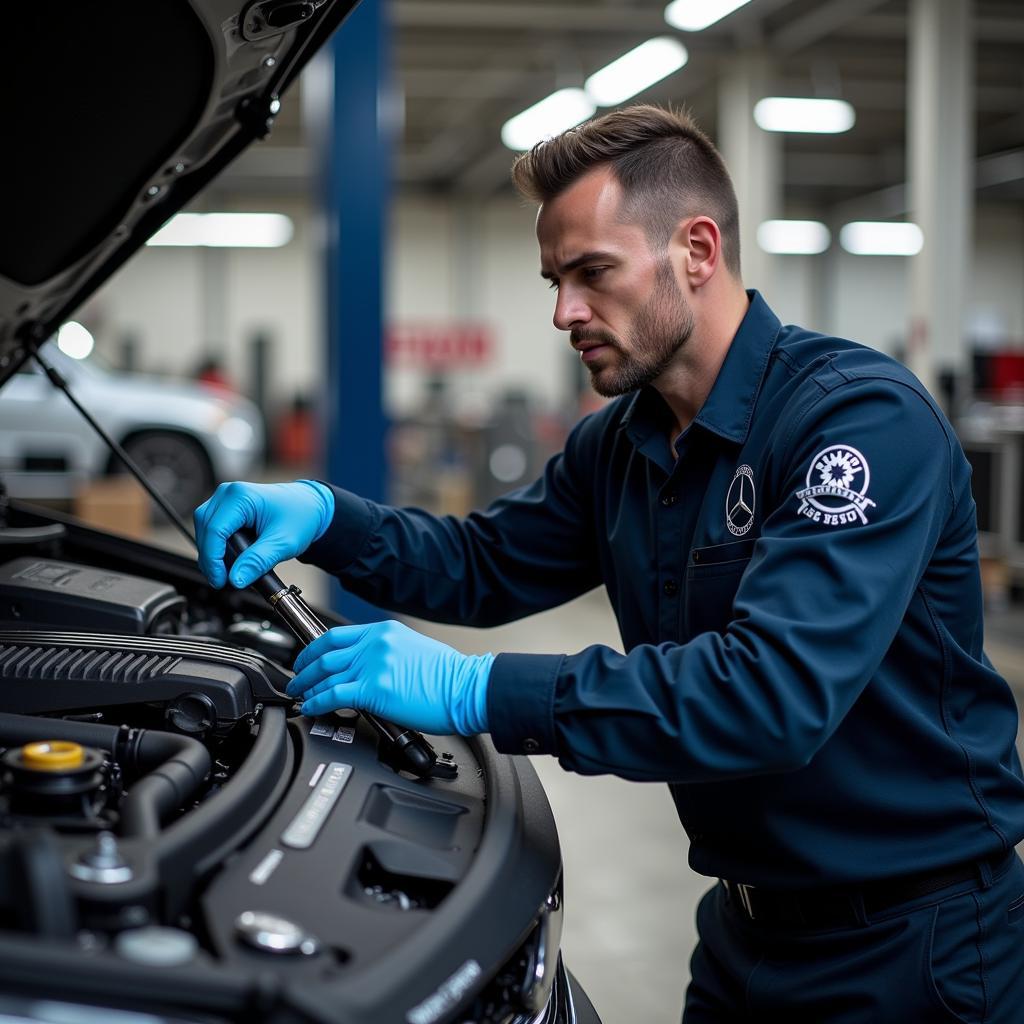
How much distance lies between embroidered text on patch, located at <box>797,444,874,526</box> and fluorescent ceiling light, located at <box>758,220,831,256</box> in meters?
15.8

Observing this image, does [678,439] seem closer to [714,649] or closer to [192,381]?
[714,649]

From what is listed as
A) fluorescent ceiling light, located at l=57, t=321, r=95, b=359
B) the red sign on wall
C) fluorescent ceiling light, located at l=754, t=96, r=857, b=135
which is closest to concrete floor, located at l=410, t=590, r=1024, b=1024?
fluorescent ceiling light, located at l=57, t=321, r=95, b=359

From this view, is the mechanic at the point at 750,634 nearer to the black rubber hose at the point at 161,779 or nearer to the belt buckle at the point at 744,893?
the belt buckle at the point at 744,893

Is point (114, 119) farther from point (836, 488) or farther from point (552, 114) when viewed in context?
point (552, 114)

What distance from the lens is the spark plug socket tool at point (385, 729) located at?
1205 mm

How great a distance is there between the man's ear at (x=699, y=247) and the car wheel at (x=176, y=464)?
7181mm

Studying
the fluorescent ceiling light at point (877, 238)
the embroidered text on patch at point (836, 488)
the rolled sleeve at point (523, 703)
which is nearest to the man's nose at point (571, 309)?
the embroidered text on patch at point (836, 488)

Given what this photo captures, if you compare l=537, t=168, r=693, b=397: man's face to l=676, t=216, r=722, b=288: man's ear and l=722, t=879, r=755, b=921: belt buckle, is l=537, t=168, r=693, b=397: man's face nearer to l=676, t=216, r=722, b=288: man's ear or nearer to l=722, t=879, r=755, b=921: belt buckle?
l=676, t=216, r=722, b=288: man's ear

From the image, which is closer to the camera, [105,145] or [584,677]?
[584,677]

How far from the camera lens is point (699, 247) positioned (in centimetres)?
140

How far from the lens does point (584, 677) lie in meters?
1.05

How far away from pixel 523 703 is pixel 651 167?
68 centimetres

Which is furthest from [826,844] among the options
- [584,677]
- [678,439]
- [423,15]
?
[423,15]

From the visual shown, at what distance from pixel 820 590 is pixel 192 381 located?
44.7 ft
